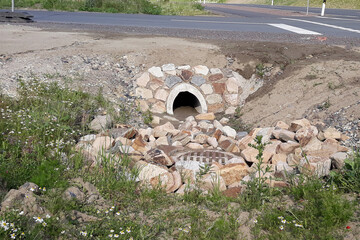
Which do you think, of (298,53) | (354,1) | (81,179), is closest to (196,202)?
(81,179)

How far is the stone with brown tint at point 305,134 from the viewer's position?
5.66 m

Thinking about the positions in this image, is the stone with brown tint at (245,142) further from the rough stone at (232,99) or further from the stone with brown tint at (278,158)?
the rough stone at (232,99)

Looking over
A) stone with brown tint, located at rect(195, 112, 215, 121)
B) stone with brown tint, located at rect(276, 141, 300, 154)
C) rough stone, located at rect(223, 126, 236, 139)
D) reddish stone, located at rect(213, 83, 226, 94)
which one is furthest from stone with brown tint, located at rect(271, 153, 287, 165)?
reddish stone, located at rect(213, 83, 226, 94)

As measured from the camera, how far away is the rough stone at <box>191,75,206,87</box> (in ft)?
29.3

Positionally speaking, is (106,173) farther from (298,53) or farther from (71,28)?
(71,28)

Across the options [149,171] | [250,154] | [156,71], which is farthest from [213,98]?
[149,171]

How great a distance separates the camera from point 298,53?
8.75m

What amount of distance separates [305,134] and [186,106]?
202 inches

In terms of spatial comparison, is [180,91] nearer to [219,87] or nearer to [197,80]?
[197,80]

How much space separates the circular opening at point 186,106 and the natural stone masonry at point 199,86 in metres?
0.59

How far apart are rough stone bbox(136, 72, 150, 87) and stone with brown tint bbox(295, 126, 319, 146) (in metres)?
3.93

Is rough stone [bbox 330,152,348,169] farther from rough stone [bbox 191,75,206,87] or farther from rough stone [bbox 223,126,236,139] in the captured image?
rough stone [bbox 191,75,206,87]

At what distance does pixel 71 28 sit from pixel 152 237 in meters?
9.33

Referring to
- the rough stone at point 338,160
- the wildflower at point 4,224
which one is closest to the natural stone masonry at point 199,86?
the rough stone at point 338,160
